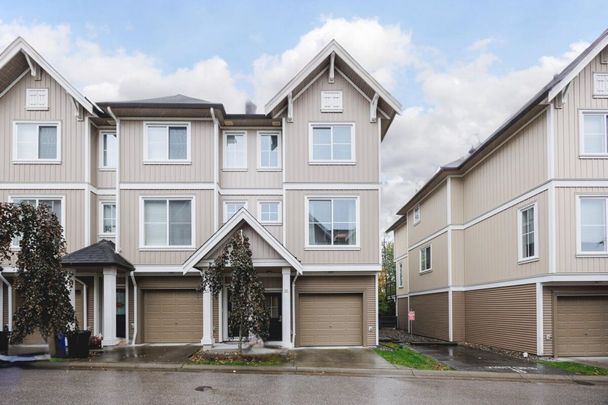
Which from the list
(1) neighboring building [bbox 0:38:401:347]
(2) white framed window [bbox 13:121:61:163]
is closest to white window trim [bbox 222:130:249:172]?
(1) neighboring building [bbox 0:38:401:347]

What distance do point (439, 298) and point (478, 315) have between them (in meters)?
3.64

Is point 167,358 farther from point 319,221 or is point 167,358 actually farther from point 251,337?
point 319,221

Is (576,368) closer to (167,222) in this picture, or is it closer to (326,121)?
(326,121)

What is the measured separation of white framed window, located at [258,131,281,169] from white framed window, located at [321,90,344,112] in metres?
2.10

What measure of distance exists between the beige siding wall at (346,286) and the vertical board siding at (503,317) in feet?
15.1

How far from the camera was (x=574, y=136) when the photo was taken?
647 inches

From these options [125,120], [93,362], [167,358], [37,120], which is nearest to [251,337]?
[167,358]

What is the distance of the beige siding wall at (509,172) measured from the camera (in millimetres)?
17094

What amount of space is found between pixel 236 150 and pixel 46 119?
6644mm

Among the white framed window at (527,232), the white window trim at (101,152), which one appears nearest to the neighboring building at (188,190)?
the white window trim at (101,152)

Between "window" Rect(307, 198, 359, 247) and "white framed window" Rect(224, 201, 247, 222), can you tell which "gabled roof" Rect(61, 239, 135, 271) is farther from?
"window" Rect(307, 198, 359, 247)

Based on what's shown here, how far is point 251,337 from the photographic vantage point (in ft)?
60.5

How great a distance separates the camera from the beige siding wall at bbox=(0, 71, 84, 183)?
63.1ft

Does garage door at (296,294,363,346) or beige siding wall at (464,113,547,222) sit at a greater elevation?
beige siding wall at (464,113,547,222)
